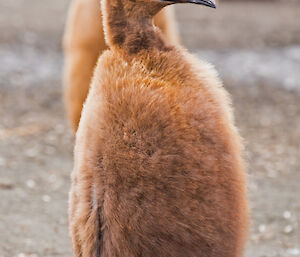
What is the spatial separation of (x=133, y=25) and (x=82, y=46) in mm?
2396

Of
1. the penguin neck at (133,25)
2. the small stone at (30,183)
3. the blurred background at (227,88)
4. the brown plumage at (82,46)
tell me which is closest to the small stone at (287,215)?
the blurred background at (227,88)

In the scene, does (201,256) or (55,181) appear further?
(55,181)

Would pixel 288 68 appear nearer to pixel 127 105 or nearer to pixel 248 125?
pixel 248 125

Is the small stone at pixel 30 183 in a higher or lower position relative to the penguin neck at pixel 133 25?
lower

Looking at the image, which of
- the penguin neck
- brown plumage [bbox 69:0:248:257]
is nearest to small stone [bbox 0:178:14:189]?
brown plumage [bbox 69:0:248:257]

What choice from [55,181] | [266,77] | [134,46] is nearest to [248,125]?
[266,77]

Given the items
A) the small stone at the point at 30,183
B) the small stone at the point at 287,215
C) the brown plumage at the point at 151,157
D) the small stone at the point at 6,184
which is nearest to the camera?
the brown plumage at the point at 151,157

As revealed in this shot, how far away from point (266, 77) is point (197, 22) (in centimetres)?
337

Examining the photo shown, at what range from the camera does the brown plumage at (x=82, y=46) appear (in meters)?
4.53

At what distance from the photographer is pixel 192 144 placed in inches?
84.7

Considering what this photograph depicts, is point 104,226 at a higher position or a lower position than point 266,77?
higher

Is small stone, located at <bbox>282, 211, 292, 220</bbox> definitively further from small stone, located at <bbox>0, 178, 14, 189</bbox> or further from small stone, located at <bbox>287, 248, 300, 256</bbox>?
small stone, located at <bbox>0, 178, 14, 189</bbox>

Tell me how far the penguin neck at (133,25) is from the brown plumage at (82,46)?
6.77 feet

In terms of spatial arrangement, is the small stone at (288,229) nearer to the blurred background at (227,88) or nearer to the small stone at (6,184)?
the blurred background at (227,88)
